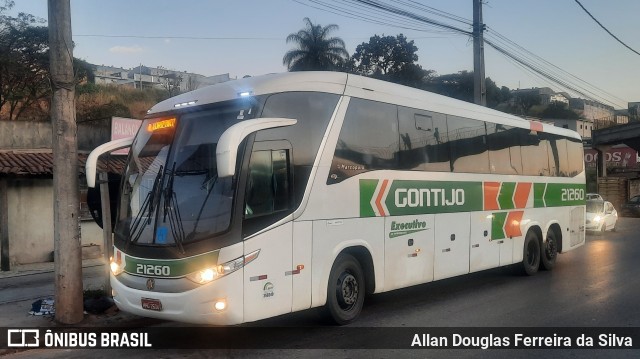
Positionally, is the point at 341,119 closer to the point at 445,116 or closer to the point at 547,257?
the point at 445,116

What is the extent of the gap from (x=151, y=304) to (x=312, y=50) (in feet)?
141

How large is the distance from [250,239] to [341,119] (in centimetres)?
235

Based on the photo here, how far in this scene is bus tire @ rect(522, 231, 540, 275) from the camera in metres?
13.0

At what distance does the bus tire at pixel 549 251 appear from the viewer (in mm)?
13617

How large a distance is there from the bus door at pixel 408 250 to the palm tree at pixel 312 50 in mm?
39065

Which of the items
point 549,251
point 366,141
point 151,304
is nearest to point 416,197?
point 366,141

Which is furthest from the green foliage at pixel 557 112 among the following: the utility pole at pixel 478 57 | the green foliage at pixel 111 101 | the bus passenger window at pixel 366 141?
the bus passenger window at pixel 366 141

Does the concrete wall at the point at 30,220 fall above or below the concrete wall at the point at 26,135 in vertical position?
below

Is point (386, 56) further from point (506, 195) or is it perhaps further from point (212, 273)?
point (212, 273)

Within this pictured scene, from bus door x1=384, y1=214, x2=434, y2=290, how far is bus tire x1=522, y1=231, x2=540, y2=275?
4073mm

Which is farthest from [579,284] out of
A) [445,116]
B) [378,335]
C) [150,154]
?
[150,154]

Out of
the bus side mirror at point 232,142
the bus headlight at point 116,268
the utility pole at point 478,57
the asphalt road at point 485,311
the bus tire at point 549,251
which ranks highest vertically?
the utility pole at point 478,57

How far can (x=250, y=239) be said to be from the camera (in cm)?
683

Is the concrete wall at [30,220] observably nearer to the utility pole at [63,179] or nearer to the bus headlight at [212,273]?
the utility pole at [63,179]
